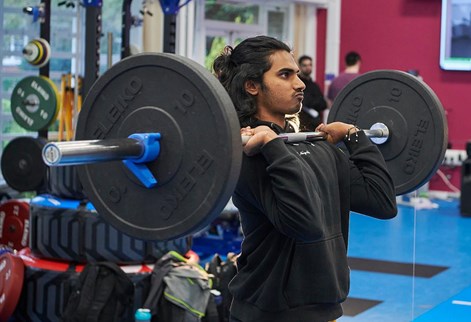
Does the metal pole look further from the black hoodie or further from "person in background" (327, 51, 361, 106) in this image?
"person in background" (327, 51, 361, 106)

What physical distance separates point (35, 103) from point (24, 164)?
442mm

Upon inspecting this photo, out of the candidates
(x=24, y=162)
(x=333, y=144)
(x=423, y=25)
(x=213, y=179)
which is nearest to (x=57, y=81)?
(x=24, y=162)

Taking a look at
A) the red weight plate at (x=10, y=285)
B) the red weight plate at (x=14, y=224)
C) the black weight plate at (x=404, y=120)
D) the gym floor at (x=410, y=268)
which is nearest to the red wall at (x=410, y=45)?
the gym floor at (x=410, y=268)

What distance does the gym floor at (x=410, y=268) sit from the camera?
17.0ft

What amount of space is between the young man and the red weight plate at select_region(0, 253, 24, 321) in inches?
106

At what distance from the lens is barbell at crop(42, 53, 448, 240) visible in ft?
6.47

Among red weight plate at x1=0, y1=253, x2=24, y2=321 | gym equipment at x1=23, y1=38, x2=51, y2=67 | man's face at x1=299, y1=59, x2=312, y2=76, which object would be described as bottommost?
red weight plate at x1=0, y1=253, x2=24, y2=321

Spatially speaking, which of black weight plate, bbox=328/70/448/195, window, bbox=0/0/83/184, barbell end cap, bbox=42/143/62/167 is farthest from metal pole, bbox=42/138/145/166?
window, bbox=0/0/83/184

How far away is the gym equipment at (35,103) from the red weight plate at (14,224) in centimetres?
57

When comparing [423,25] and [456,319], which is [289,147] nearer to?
[456,319]

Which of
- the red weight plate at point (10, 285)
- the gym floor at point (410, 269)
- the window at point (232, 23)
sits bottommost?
the gym floor at point (410, 269)

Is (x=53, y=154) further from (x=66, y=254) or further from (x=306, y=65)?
(x=306, y=65)

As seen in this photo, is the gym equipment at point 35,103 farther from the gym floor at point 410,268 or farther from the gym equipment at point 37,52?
the gym floor at point 410,268

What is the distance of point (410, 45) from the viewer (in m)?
11.8
